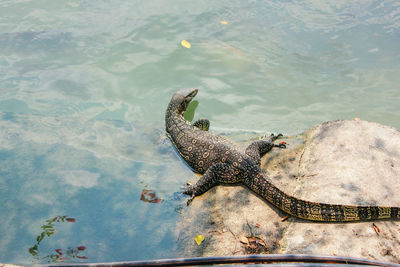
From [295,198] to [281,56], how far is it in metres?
6.85

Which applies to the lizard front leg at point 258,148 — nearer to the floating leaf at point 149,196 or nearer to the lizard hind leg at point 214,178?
the lizard hind leg at point 214,178

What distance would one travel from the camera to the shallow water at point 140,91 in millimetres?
5012

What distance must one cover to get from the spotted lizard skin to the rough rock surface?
0.38ft

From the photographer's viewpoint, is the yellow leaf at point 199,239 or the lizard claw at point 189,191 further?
the lizard claw at point 189,191

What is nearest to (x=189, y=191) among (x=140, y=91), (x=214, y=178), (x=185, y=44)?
(x=214, y=178)

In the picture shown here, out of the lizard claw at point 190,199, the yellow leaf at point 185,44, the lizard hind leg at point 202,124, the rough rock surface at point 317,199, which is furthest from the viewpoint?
the yellow leaf at point 185,44

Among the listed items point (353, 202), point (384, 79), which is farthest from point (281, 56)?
point (353, 202)

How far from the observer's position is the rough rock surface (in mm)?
3959

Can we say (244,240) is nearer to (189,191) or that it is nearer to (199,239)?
(199,239)

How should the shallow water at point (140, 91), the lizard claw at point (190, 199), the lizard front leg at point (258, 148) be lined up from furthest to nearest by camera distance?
1. the lizard front leg at point (258, 148)
2. the lizard claw at point (190, 199)
3. the shallow water at point (140, 91)

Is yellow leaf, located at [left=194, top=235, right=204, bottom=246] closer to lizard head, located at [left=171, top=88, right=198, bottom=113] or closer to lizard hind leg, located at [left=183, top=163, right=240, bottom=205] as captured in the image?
lizard hind leg, located at [left=183, top=163, right=240, bottom=205]

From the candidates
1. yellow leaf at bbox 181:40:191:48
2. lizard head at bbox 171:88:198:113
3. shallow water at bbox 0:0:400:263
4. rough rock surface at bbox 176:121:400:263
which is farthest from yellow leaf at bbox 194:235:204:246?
yellow leaf at bbox 181:40:191:48

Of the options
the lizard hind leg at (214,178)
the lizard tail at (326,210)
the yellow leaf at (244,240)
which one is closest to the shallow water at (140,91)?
the lizard hind leg at (214,178)

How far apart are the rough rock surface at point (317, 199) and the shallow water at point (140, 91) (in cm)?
61
